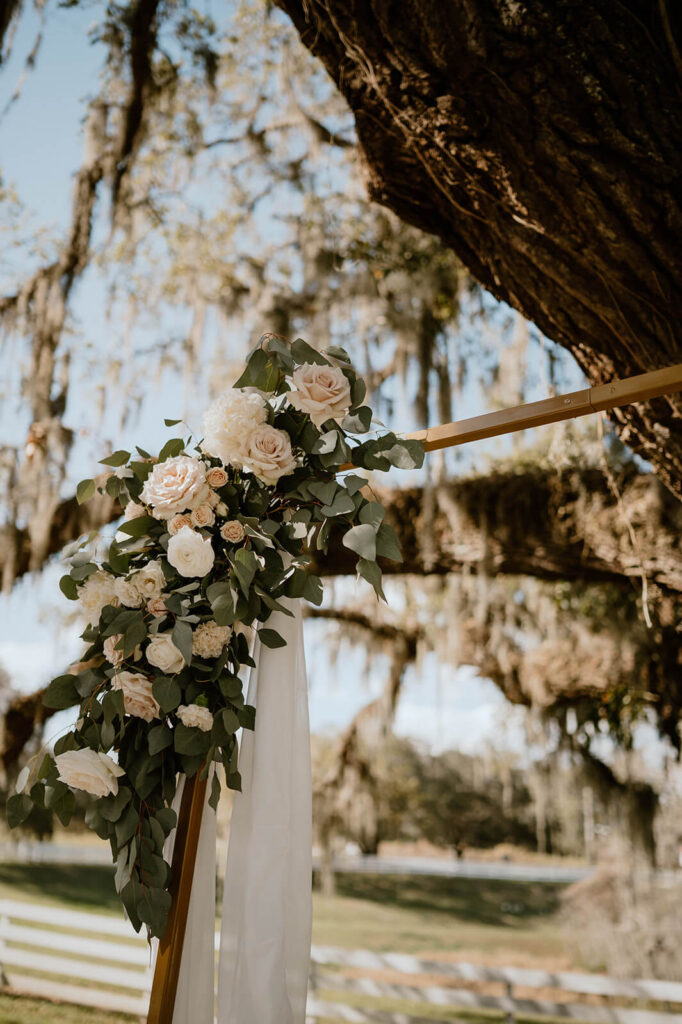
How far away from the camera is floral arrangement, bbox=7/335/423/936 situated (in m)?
1.07

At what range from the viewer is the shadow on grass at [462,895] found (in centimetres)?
776

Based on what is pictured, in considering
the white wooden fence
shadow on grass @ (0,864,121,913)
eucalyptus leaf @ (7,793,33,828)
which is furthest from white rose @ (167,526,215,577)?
shadow on grass @ (0,864,121,913)

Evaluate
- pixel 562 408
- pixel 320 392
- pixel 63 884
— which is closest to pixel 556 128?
pixel 562 408

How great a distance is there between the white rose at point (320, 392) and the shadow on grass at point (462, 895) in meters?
7.82

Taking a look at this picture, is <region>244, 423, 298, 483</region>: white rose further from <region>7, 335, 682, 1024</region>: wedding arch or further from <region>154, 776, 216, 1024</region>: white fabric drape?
<region>154, 776, 216, 1024</region>: white fabric drape

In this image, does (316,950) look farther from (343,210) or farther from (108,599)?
(343,210)

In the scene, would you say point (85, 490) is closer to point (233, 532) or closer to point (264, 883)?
point (233, 532)

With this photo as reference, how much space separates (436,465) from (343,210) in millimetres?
1509

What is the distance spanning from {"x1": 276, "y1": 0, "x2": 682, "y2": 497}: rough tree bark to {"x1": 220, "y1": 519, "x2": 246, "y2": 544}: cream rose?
0.83 m

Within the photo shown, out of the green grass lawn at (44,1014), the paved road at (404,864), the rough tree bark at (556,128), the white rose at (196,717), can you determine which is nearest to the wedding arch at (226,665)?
the white rose at (196,717)

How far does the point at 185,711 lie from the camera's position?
1078mm

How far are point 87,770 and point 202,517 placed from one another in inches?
15.8

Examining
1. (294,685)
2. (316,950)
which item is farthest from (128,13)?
(316,950)

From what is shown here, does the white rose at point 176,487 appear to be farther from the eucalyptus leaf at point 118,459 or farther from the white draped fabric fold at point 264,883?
the white draped fabric fold at point 264,883
